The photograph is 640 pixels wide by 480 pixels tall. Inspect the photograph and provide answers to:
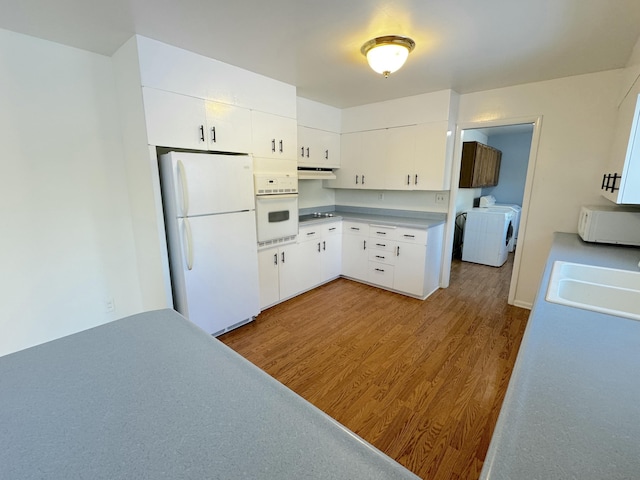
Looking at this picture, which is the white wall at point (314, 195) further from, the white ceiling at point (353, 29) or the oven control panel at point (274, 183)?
the white ceiling at point (353, 29)

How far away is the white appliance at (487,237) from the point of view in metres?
4.63

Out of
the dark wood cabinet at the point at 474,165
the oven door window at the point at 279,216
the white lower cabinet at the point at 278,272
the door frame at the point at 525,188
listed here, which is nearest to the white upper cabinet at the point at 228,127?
the oven door window at the point at 279,216

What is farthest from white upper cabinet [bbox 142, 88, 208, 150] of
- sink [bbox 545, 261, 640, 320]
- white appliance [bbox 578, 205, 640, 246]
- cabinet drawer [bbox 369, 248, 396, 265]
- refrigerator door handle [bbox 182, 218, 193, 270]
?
white appliance [bbox 578, 205, 640, 246]

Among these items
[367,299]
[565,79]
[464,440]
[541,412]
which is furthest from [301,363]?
[565,79]

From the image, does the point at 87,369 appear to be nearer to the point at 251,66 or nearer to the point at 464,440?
the point at 464,440

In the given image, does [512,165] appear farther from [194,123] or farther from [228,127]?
[194,123]

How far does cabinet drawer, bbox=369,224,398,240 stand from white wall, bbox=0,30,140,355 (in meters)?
2.66

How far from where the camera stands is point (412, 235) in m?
3.37

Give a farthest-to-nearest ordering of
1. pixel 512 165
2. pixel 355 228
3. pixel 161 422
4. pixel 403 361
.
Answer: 1. pixel 512 165
2. pixel 355 228
3. pixel 403 361
4. pixel 161 422

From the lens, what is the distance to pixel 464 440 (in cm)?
161

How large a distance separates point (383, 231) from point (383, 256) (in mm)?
326

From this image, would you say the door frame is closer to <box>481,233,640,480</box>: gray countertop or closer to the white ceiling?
the white ceiling

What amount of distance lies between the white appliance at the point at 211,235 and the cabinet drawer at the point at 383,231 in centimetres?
163

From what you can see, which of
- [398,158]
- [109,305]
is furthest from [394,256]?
[109,305]
